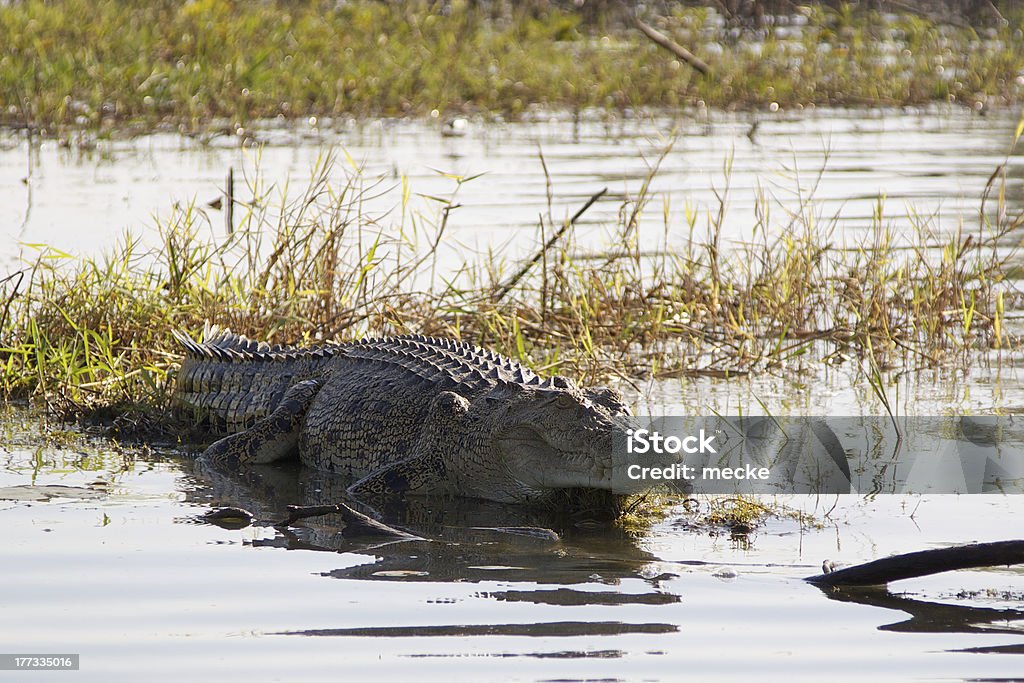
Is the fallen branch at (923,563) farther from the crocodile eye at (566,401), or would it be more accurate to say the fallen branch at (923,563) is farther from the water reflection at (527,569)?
the crocodile eye at (566,401)

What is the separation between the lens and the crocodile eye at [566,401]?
4.62 meters

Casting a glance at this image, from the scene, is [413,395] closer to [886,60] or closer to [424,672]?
[424,672]

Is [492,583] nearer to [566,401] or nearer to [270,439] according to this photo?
[566,401]

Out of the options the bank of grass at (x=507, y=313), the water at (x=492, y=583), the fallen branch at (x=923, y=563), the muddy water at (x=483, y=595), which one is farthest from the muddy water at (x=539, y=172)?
the fallen branch at (x=923, y=563)

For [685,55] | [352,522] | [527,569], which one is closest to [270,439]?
[352,522]

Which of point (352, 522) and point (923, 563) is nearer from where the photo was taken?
point (923, 563)

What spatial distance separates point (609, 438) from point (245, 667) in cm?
158

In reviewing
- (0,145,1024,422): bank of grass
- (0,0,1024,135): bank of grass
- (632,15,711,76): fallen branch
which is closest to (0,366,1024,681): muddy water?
(0,145,1024,422): bank of grass

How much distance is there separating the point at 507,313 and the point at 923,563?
12.1 feet

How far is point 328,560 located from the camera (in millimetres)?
4184

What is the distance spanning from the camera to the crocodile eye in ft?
15.2

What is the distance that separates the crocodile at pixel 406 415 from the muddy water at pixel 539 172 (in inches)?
108

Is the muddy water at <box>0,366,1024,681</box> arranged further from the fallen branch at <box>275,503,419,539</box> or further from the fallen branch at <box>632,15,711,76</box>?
the fallen branch at <box>632,15,711,76</box>

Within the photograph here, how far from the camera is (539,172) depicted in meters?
12.4
